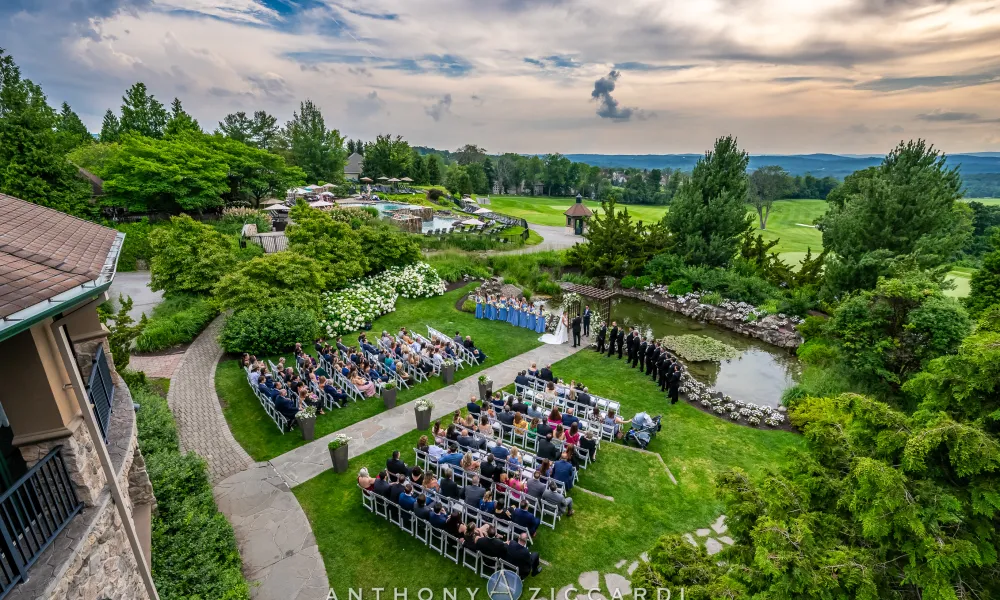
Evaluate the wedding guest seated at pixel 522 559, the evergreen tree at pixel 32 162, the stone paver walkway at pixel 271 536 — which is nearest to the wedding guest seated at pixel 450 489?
the wedding guest seated at pixel 522 559

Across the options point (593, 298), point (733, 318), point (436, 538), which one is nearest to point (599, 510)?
point (436, 538)

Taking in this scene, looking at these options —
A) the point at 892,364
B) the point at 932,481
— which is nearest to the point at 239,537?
the point at 932,481

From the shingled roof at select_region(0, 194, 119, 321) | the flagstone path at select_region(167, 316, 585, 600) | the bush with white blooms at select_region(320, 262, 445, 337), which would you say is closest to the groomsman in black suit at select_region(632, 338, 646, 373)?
the flagstone path at select_region(167, 316, 585, 600)

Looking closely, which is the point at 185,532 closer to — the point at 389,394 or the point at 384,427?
the point at 384,427

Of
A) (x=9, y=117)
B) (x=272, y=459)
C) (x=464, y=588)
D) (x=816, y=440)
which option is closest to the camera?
(x=816, y=440)

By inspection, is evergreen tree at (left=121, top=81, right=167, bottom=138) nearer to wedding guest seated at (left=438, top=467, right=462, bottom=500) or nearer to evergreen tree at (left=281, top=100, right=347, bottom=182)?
evergreen tree at (left=281, top=100, right=347, bottom=182)

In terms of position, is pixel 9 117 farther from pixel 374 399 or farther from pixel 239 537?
pixel 239 537
